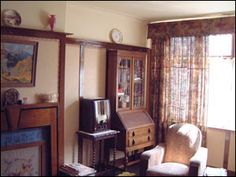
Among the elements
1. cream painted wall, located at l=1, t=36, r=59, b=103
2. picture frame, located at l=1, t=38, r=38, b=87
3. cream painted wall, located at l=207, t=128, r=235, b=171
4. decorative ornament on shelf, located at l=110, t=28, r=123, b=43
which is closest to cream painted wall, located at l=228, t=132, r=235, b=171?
cream painted wall, located at l=207, t=128, r=235, b=171

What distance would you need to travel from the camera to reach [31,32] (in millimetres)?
3475

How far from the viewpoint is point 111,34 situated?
4645 mm

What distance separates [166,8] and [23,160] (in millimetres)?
2723

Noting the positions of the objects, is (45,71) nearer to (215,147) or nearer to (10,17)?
(10,17)

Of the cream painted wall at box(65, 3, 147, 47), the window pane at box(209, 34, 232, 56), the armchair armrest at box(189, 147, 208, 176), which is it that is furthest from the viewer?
the window pane at box(209, 34, 232, 56)

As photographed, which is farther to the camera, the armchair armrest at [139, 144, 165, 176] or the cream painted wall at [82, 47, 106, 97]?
the cream painted wall at [82, 47, 106, 97]

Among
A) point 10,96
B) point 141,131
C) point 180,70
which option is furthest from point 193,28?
point 10,96

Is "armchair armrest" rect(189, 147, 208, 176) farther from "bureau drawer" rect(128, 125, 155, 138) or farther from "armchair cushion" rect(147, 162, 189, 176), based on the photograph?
"bureau drawer" rect(128, 125, 155, 138)

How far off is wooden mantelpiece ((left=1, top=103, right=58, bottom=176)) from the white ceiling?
1.49 metres

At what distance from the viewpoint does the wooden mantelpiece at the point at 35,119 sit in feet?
10.8

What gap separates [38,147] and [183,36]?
9.36 ft

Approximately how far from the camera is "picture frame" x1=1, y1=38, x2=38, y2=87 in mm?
3316

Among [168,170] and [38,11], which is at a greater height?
[38,11]

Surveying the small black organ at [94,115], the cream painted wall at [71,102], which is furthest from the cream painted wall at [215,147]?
the cream painted wall at [71,102]
